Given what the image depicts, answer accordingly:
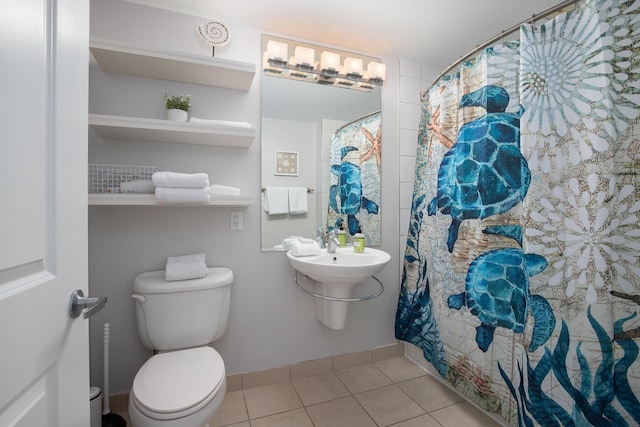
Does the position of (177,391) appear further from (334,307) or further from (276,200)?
(276,200)

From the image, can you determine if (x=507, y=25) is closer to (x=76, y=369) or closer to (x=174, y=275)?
(x=174, y=275)

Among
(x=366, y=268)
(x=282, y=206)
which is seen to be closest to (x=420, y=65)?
(x=282, y=206)

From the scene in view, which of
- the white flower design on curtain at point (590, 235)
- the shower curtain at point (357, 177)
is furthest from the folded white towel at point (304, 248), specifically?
the white flower design on curtain at point (590, 235)

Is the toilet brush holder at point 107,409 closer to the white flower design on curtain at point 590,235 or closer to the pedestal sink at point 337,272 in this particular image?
the pedestal sink at point 337,272

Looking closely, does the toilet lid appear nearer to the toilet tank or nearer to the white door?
the toilet tank

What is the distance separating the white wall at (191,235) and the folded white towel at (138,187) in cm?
20

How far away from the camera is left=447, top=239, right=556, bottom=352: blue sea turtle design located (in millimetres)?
1155

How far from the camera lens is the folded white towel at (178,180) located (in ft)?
4.50

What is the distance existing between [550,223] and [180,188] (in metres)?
1.66

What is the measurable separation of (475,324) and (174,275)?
5.37 ft

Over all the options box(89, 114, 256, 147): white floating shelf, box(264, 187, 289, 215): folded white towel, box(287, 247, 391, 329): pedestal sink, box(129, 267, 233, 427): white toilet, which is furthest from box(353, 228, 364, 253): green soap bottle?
box(89, 114, 256, 147): white floating shelf

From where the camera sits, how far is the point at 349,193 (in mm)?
2082

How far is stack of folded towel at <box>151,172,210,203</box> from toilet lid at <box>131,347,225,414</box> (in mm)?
745

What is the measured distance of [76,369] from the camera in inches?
26.5
